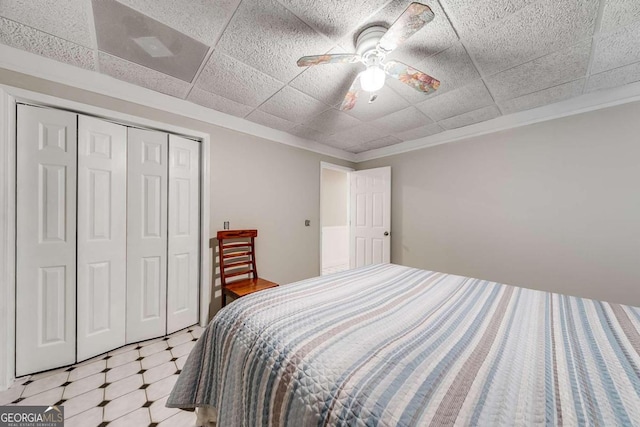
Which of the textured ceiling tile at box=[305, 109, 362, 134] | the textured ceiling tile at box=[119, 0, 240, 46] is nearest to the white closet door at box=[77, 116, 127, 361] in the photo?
the textured ceiling tile at box=[119, 0, 240, 46]

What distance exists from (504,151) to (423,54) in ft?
5.82

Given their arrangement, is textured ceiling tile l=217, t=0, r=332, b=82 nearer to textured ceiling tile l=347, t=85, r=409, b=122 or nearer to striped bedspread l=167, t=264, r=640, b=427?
textured ceiling tile l=347, t=85, r=409, b=122

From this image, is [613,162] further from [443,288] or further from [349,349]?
[349,349]

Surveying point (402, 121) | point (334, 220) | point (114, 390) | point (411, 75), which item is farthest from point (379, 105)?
point (334, 220)

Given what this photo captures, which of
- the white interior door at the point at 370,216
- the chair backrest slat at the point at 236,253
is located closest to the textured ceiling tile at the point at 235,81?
the chair backrest slat at the point at 236,253

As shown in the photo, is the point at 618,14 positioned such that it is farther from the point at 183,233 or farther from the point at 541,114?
the point at 183,233

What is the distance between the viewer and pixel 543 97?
2.17 m

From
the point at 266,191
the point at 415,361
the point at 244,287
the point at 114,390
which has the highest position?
the point at 266,191

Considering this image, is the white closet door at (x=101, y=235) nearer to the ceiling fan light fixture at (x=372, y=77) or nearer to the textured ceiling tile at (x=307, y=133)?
the textured ceiling tile at (x=307, y=133)

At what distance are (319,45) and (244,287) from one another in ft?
7.53

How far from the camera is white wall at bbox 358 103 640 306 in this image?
201cm

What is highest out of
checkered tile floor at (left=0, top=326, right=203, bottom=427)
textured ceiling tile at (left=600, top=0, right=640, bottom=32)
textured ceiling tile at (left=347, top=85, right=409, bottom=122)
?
textured ceiling tile at (left=600, top=0, right=640, bottom=32)

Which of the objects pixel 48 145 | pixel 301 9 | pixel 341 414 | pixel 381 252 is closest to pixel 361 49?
pixel 301 9

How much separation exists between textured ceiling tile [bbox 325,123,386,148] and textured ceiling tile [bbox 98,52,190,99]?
6.28ft
